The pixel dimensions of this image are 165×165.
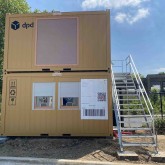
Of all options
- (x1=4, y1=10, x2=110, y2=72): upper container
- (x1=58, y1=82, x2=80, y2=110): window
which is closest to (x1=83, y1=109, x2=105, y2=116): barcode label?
(x1=58, y1=82, x2=80, y2=110): window

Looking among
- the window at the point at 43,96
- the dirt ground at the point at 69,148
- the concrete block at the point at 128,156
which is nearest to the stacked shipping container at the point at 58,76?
the window at the point at 43,96

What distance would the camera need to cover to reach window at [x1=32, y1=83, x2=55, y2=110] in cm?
1017

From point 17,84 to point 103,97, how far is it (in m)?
3.19

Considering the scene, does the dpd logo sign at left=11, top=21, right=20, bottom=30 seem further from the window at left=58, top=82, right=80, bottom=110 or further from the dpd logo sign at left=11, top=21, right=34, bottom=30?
the window at left=58, top=82, right=80, bottom=110

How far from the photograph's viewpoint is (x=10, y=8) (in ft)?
54.0

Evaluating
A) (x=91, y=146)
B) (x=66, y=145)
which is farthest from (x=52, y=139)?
(x=91, y=146)

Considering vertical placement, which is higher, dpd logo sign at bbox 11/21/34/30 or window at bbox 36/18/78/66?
dpd logo sign at bbox 11/21/34/30

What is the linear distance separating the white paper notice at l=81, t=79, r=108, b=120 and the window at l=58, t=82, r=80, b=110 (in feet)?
0.81

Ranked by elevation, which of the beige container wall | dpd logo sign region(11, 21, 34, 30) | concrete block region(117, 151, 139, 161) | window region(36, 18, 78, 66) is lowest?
concrete block region(117, 151, 139, 161)

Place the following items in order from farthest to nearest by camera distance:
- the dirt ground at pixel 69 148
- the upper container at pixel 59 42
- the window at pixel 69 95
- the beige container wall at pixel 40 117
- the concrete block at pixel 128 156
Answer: the upper container at pixel 59 42, the window at pixel 69 95, the beige container wall at pixel 40 117, the dirt ground at pixel 69 148, the concrete block at pixel 128 156

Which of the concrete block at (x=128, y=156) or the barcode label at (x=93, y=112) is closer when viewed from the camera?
the concrete block at (x=128, y=156)

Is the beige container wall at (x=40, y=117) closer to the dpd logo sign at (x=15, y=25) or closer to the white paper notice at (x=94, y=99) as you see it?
the white paper notice at (x=94, y=99)

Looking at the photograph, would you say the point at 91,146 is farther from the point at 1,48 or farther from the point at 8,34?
the point at 1,48

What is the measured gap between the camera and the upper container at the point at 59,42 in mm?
10227
